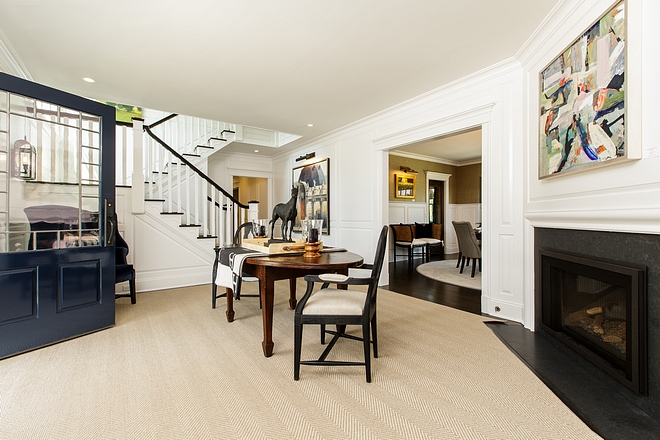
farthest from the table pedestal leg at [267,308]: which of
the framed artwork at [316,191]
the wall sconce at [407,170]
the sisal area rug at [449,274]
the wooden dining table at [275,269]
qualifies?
the wall sconce at [407,170]

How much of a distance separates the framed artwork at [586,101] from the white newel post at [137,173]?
4.89 m

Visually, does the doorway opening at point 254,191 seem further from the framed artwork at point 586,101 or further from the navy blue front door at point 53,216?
the framed artwork at point 586,101

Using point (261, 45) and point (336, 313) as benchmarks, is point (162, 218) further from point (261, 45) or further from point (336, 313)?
point (336, 313)

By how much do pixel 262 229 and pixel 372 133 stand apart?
260 cm

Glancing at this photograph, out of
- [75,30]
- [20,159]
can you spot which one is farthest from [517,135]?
[20,159]

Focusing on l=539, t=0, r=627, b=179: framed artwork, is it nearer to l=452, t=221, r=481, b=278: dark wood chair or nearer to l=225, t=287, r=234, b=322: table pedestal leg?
l=452, t=221, r=481, b=278: dark wood chair

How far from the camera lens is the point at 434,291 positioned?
422 centimetres

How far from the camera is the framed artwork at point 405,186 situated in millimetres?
7266

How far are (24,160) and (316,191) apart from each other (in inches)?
169

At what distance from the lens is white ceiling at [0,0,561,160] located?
7.38 feet

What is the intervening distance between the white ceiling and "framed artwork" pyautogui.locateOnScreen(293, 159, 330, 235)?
6.55 ft

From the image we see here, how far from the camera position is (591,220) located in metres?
1.91

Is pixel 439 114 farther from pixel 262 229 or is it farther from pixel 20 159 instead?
pixel 20 159

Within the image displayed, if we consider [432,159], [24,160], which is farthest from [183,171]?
[432,159]
